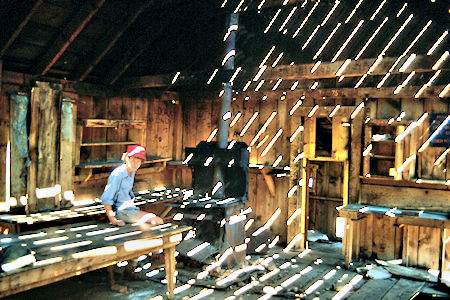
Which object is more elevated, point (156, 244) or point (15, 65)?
point (15, 65)

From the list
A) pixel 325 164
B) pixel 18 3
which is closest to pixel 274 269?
pixel 325 164

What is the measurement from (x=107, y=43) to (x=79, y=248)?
3899 millimetres

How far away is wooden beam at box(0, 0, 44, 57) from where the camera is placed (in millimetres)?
5316

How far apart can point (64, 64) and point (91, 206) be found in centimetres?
247

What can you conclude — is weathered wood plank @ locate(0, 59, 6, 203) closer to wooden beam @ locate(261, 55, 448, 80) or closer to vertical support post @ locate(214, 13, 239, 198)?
vertical support post @ locate(214, 13, 239, 198)

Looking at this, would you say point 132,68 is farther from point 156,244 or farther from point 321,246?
point 321,246

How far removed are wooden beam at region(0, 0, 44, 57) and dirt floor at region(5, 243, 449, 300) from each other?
3401mm

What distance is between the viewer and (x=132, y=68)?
816 centimetres

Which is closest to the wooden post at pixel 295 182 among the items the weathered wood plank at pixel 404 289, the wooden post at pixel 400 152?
the wooden post at pixel 400 152

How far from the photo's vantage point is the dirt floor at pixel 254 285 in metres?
5.55

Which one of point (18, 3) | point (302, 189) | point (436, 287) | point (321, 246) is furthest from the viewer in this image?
point (321, 246)

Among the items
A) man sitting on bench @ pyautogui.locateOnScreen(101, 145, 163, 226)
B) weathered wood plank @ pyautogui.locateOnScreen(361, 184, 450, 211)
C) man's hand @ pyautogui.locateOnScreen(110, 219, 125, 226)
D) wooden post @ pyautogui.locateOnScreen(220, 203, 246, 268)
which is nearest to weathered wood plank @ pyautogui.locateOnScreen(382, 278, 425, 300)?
weathered wood plank @ pyautogui.locateOnScreen(361, 184, 450, 211)

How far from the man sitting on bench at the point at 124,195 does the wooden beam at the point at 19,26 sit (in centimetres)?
225

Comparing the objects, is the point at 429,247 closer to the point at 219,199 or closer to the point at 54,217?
the point at 219,199
